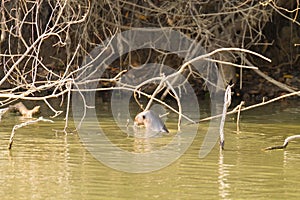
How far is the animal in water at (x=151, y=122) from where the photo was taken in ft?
30.4

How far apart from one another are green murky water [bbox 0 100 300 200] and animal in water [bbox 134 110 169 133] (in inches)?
14.8

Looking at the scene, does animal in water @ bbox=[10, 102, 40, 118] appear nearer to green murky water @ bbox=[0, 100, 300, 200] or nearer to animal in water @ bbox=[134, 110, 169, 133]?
green murky water @ bbox=[0, 100, 300, 200]

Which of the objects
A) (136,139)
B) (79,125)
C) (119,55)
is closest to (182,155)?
(136,139)

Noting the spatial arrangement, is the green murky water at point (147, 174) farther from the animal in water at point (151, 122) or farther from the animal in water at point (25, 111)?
the animal in water at point (25, 111)

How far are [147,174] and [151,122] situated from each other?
272 cm

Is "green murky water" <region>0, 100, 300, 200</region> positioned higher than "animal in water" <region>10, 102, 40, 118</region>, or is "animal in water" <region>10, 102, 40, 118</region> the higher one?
"animal in water" <region>10, 102, 40, 118</region>

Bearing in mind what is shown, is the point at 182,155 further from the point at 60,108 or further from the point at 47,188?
the point at 60,108

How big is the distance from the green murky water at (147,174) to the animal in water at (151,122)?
0.38 meters

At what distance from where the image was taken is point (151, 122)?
30.9 ft

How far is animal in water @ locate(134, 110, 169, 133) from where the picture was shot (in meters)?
9.26

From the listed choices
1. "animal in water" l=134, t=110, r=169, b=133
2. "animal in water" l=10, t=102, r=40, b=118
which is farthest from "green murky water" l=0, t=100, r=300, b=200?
"animal in water" l=10, t=102, r=40, b=118

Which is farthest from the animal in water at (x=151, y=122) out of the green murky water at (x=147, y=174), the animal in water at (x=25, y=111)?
the animal in water at (x=25, y=111)

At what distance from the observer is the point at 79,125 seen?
9.61 m

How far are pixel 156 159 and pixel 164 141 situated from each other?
1.14 meters
